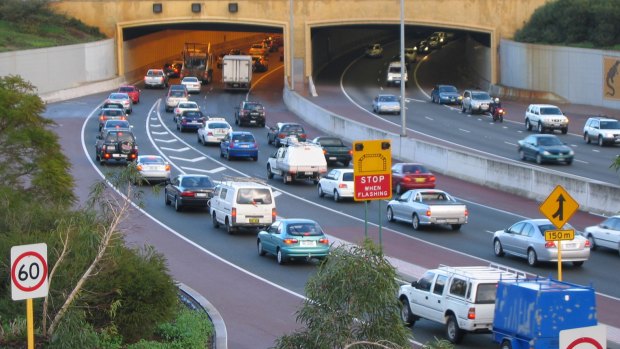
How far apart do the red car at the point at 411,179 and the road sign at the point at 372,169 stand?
1952cm

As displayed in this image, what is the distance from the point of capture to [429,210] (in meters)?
36.2

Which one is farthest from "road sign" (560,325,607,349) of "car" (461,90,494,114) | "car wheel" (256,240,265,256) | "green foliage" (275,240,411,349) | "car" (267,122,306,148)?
"car" (461,90,494,114)

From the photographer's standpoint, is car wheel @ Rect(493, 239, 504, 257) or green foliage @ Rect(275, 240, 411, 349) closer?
green foliage @ Rect(275, 240, 411, 349)

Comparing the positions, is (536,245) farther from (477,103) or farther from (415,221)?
(477,103)

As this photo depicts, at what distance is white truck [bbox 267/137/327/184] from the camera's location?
46250 mm

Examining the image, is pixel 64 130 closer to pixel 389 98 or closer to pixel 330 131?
pixel 330 131

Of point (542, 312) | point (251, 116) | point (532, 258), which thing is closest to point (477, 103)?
point (251, 116)

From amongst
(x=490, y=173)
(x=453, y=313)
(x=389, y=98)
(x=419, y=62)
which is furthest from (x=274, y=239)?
(x=419, y=62)

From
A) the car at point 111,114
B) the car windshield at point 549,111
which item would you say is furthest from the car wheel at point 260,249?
the car at point 111,114

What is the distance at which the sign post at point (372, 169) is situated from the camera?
78.3 feet

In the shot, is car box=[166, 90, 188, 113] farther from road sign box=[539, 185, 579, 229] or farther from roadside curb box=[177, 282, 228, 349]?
road sign box=[539, 185, 579, 229]

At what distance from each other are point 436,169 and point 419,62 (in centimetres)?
5761

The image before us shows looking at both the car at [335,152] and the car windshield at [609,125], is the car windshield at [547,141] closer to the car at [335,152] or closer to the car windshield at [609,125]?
the car windshield at [609,125]

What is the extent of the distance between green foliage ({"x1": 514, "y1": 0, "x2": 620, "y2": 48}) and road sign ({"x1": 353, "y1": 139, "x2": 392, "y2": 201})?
55.0m
